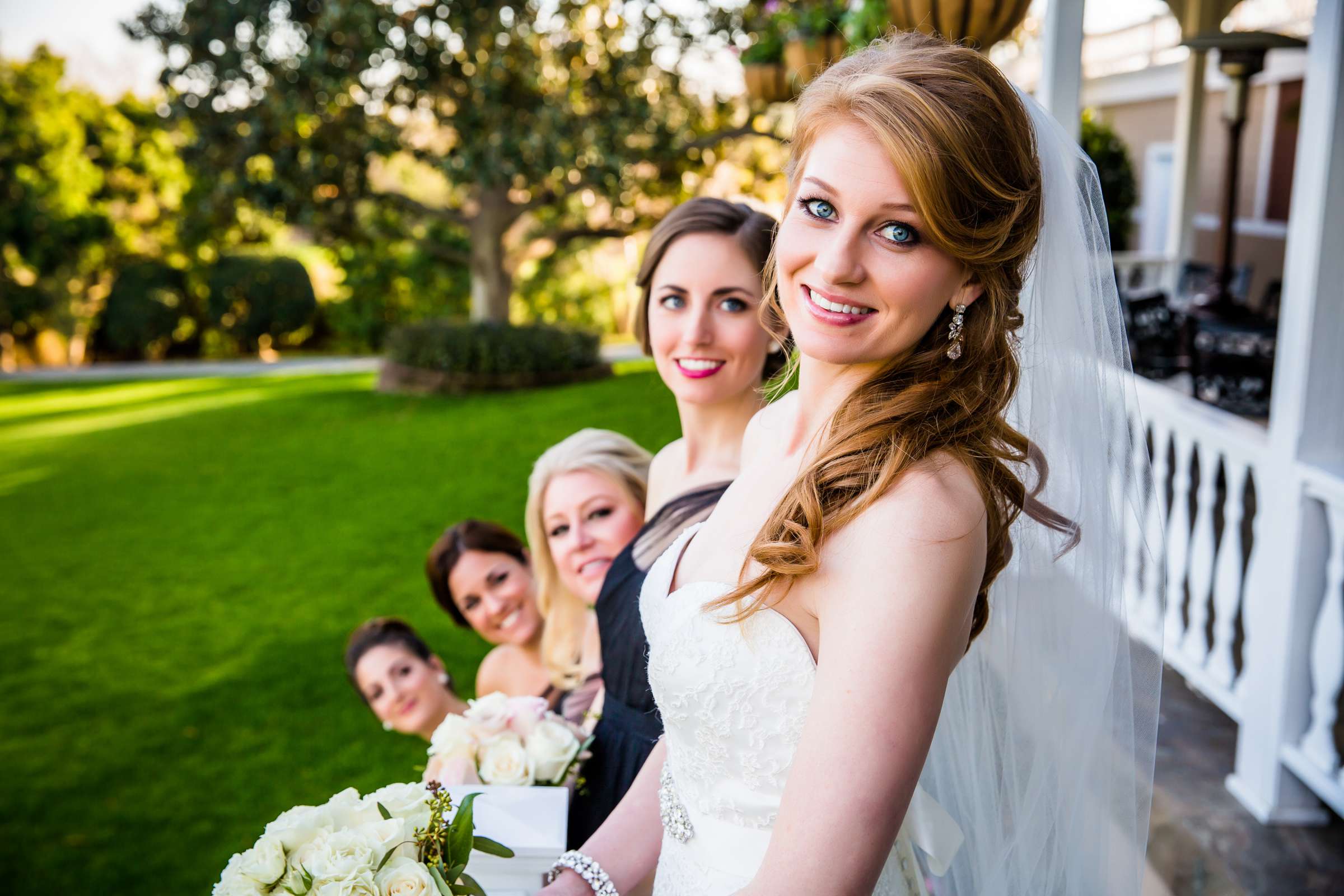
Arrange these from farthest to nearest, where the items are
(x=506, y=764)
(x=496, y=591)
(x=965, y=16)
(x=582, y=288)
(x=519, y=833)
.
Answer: (x=582, y=288) → (x=496, y=591) → (x=965, y=16) → (x=506, y=764) → (x=519, y=833)

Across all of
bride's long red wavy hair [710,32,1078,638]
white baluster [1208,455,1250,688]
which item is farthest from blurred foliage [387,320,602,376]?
bride's long red wavy hair [710,32,1078,638]

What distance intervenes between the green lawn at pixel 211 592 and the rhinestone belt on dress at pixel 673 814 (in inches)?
131

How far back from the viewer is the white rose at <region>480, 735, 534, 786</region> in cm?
203

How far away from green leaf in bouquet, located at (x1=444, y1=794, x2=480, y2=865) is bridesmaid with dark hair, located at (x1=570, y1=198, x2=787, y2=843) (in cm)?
62

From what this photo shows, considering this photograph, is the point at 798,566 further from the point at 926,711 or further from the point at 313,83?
the point at 313,83

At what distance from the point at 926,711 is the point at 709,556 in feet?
1.49

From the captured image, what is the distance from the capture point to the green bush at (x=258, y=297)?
1802 centimetres

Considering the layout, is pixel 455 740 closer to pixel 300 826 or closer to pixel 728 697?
pixel 300 826

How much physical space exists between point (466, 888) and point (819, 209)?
1.10 metres

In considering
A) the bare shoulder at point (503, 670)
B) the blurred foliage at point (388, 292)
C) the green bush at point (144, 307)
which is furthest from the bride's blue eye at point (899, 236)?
the green bush at point (144, 307)

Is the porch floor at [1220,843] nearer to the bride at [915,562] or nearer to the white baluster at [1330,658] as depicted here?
the white baluster at [1330,658]

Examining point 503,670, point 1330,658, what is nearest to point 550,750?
point 503,670

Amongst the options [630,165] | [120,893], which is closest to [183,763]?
[120,893]

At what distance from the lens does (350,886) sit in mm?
1413
